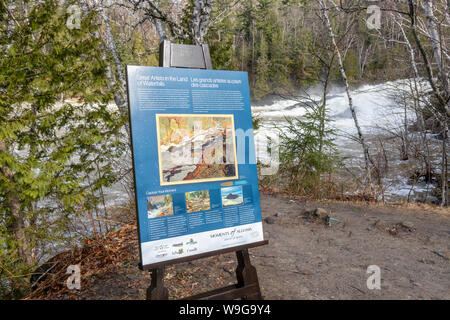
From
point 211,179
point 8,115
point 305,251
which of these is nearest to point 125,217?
point 8,115

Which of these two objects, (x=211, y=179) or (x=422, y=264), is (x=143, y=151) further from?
(x=422, y=264)

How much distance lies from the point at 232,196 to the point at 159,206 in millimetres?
639

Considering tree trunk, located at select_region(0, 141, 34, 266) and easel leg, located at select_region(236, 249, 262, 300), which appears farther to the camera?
tree trunk, located at select_region(0, 141, 34, 266)

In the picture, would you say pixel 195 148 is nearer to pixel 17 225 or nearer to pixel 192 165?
pixel 192 165

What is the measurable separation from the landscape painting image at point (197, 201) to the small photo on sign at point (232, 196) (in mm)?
149

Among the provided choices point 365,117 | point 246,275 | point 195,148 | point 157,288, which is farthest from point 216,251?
point 365,117

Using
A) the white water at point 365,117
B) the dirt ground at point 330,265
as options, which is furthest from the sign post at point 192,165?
the white water at point 365,117

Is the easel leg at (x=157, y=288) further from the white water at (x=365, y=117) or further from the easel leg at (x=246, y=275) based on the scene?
the white water at (x=365, y=117)

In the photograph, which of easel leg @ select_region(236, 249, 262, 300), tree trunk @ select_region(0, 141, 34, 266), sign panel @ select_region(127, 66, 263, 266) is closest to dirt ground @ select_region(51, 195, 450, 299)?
easel leg @ select_region(236, 249, 262, 300)

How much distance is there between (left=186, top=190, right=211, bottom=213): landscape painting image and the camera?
8.62 feet

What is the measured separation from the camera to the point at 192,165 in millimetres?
2689

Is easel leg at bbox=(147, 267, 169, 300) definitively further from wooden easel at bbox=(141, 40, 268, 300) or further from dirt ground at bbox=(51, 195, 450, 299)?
dirt ground at bbox=(51, 195, 450, 299)

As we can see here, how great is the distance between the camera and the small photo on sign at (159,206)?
8.16 feet
